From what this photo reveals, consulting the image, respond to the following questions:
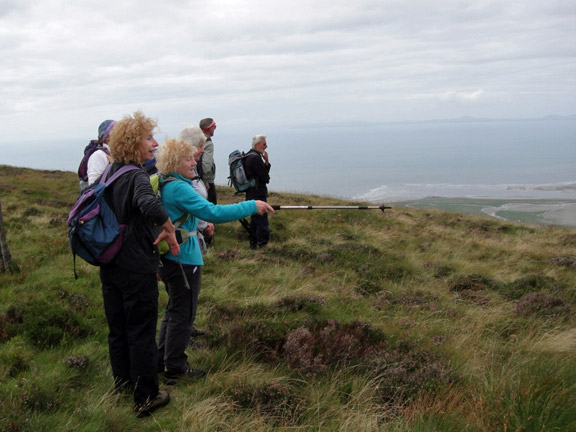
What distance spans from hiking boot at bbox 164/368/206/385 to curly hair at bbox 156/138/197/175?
73.2 inches

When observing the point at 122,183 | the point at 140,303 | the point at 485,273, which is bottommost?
the point at 485,273

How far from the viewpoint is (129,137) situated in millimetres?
3443

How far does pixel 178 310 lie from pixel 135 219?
3.40 ft

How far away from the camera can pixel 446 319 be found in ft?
19.8

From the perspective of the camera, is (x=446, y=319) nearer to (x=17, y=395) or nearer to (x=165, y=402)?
(x=165, y=402)

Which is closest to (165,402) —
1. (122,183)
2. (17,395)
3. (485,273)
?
(17,395)

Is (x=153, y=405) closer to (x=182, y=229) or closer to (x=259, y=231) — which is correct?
(x=182, y=229)

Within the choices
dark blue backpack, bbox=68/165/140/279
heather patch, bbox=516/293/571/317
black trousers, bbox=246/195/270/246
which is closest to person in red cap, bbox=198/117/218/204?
black trousers, bbox=246/195/270/246

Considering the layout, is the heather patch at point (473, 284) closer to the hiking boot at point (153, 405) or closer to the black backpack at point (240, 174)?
the black backpack at point (240, 174)

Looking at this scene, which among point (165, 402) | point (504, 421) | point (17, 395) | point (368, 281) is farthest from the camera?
point (368, 281)

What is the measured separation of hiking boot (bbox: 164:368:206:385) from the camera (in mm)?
4121

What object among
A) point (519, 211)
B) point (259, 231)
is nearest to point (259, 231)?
point (259, 231)

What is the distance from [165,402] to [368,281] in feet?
15.4

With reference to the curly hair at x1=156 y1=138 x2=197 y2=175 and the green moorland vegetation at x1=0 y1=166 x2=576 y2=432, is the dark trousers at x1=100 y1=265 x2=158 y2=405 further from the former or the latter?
the curly hair at x1=156 y1=138 x2=197 y2=175
